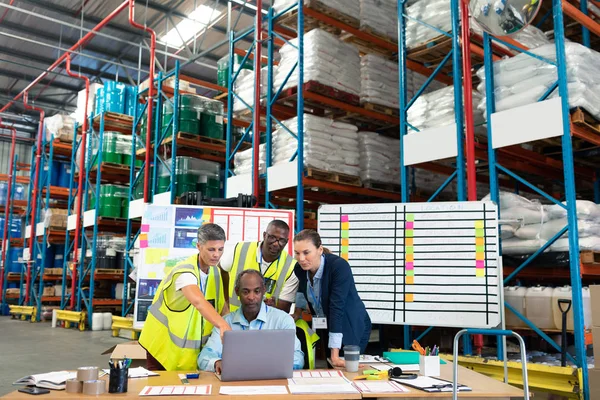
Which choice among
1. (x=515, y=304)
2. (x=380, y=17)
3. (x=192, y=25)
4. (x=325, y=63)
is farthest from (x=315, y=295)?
(x=192, y=25)

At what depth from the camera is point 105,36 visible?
14.9 metres

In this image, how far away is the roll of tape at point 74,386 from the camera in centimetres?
277

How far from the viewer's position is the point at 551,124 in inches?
211

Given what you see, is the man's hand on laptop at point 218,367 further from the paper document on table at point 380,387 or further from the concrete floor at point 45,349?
the concrete floor at point 45,349

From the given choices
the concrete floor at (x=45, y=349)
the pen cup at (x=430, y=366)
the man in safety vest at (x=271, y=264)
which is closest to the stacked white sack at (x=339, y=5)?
the man in safety vest at (x=271, y=264)

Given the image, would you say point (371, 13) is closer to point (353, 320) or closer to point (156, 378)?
point (353, 320)

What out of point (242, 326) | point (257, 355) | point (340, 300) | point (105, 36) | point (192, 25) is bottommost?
point (257, 355)

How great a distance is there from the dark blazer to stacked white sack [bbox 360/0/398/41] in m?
5.35

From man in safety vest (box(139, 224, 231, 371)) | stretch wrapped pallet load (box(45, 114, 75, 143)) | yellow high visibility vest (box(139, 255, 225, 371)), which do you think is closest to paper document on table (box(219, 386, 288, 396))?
man in safety vest (box(139, 224, 231, 371))

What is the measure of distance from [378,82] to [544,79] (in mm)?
3419

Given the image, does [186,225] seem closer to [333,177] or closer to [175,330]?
[333,177]

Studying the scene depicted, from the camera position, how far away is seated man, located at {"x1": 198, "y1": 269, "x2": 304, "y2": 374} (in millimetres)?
3541

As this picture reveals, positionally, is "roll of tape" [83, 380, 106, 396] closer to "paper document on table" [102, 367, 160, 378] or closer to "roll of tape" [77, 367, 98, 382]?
"roll of tape" [77, 367, 98, 382]

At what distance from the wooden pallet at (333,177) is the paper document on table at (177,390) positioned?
5194mm
